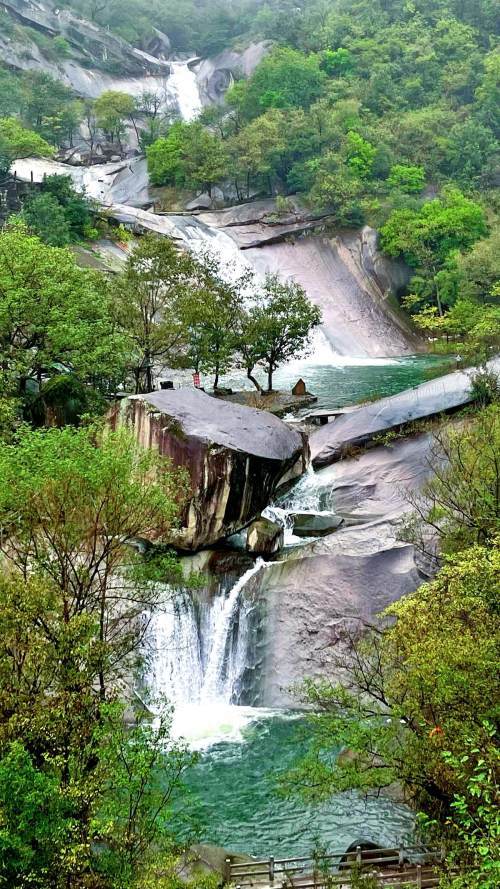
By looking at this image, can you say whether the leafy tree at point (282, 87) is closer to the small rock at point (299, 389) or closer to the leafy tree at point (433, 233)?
the leafy tree at point (433, 233)

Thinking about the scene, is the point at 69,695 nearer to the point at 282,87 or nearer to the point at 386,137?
the point at 386,137

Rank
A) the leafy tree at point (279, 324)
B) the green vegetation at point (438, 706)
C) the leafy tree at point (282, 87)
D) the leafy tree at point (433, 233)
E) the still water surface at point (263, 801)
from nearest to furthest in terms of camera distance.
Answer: the green vegetation at point (438, 706) < the still water surface at point (263, 801) < the leafy tree at point (279, 324) < the leafy tree at point (433, 233) < the leafy tree at point (282, 87)

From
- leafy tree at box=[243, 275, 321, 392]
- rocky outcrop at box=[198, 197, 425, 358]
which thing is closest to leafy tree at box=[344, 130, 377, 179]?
rocky outcrop at box=[198, 197, 425, 358]

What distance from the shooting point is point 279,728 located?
18391 millimetres

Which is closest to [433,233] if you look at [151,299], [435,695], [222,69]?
[151,299]

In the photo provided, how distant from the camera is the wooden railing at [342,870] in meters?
11.7

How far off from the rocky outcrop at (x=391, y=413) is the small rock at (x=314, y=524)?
2743 millimetres

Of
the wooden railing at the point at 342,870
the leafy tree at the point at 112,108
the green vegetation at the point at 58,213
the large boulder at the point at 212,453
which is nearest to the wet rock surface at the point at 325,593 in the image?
the large boulder at the point at 212,453

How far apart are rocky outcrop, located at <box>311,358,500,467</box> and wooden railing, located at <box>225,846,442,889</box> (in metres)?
14.3

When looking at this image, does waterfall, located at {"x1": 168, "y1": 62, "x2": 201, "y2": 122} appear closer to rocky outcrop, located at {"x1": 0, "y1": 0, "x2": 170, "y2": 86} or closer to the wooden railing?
rocky outcrop, located at {"x1": 0, "y1": 0, "x2": 170, "y2": 86}

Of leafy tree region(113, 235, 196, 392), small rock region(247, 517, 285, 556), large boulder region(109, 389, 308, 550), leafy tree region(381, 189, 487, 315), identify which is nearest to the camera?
large boulder region(109, 389, 308, 550)

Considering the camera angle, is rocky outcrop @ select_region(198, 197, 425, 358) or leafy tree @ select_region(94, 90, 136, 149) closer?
rocky outcrop @ select_region(198, 197, 425, 358)

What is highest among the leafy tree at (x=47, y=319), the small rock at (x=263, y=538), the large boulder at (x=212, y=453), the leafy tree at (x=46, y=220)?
the leafy tree at (x=46, y=220)

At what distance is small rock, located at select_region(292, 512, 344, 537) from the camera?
76.3 ft
